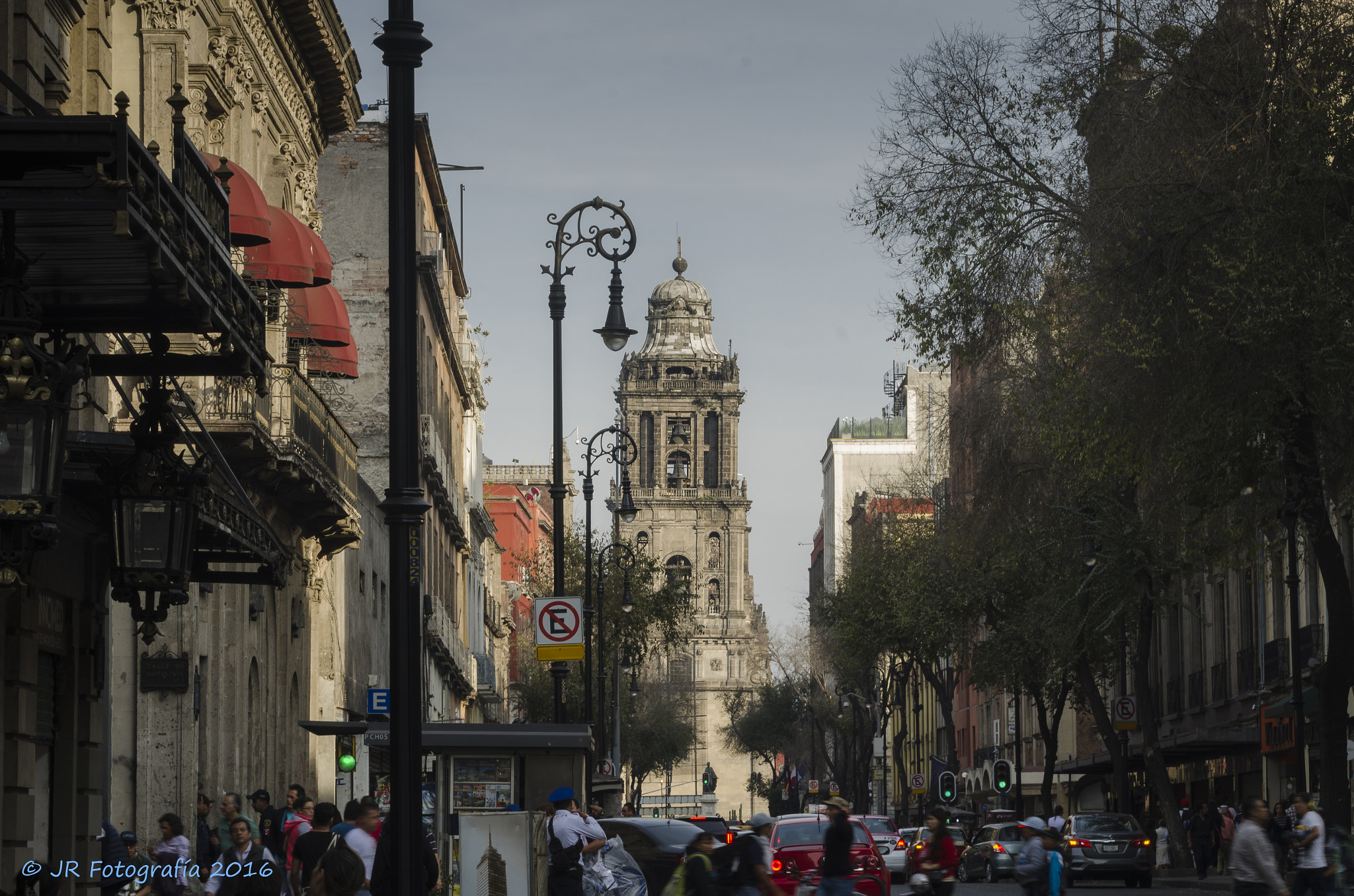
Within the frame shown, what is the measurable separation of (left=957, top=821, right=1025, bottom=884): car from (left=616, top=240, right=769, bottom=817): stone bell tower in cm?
10278

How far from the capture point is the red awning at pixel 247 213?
21.2 m

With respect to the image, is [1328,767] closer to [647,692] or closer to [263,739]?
[263,739]

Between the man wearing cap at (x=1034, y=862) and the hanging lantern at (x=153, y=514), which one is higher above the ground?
the hanging lantern at (x=153, y=514)

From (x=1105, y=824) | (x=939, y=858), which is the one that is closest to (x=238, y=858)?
(x=939, y=858)

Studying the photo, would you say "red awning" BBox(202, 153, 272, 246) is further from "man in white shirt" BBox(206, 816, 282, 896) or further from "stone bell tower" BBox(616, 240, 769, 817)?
"stone bell tower" BBox(616, 240, 769, 817)

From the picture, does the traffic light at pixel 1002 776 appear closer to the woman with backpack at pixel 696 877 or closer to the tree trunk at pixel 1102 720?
the tree trunk at pixel 1102 720

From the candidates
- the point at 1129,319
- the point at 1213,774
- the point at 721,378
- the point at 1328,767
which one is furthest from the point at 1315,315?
the point at 721,378

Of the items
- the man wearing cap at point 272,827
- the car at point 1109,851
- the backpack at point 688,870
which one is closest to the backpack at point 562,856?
the man wearing cap at point 272,827

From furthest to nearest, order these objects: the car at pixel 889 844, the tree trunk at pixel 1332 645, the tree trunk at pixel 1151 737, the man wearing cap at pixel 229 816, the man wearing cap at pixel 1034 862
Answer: the car at pixel 889 844 < the tree trunk at pixel 1151 737 < the tree trunk at pixel 1332 645 < the man wearing cap at pixel 1034 862 < the man wearing cap at pixel 229 816

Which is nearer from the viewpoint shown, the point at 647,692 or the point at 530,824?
the point at 530,824

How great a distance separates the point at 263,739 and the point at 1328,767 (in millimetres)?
15076

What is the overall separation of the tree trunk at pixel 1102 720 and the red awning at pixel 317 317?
19.9 meters

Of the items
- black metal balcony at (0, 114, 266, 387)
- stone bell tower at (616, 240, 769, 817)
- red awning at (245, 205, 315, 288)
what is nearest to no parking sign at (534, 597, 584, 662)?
red awning at (245, 205, 315, 288)

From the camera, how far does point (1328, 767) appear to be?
2383cm
